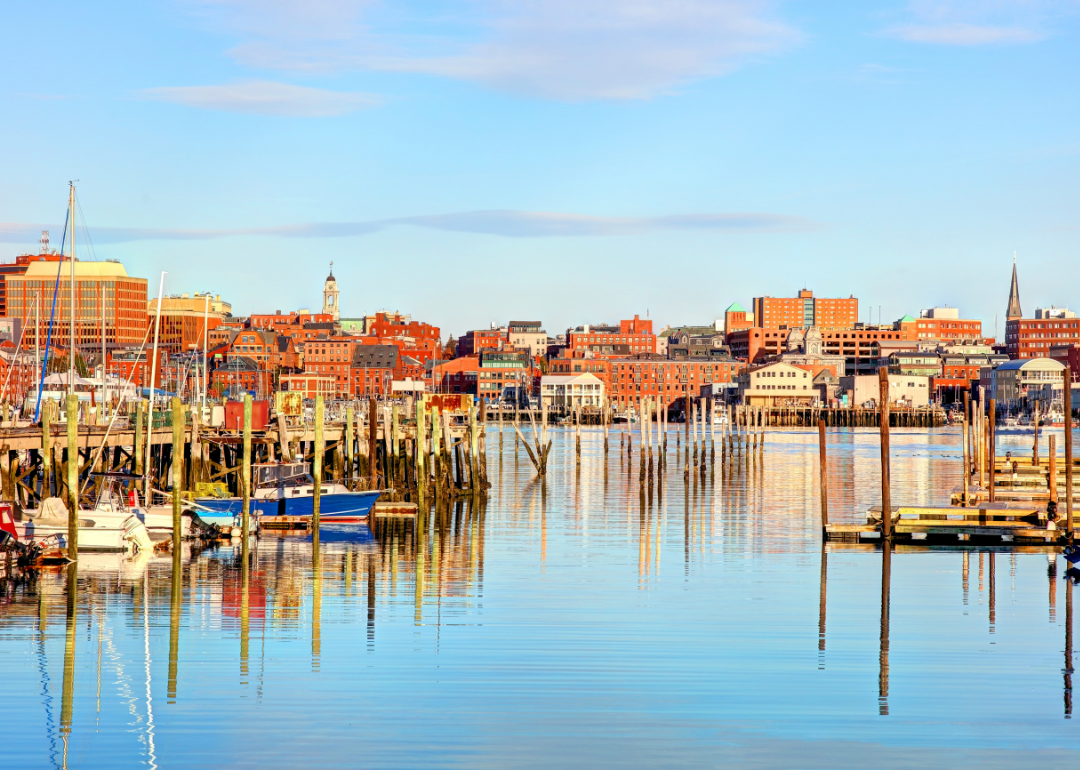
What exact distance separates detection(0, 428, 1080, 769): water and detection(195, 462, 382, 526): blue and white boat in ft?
12.8

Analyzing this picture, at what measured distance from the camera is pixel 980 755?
54.4 ft

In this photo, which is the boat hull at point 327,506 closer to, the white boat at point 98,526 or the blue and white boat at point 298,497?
the blue and white boat at point 298,497

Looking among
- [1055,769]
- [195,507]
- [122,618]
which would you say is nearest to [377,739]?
[1055,769]

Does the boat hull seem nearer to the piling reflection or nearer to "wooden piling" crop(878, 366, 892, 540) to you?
"wooden piling" crop(878, 366, 892, 540)

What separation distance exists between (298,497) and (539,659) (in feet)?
75.0

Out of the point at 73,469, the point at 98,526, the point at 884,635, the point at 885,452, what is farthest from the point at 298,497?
the point at 884,635

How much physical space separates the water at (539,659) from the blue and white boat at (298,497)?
3913 mm

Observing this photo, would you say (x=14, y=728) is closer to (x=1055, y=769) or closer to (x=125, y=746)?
(x=125, y=746)

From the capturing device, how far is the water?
16.8 meters

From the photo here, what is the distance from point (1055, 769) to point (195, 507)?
27.2m

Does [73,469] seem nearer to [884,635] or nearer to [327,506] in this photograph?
[327,506]

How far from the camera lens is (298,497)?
143 feet

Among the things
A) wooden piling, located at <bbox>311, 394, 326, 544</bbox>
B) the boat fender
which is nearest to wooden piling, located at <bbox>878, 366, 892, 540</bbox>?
wooden piling, located at <bbox>311, 394, 326, 544</bbox>

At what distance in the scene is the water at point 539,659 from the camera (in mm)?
16828
